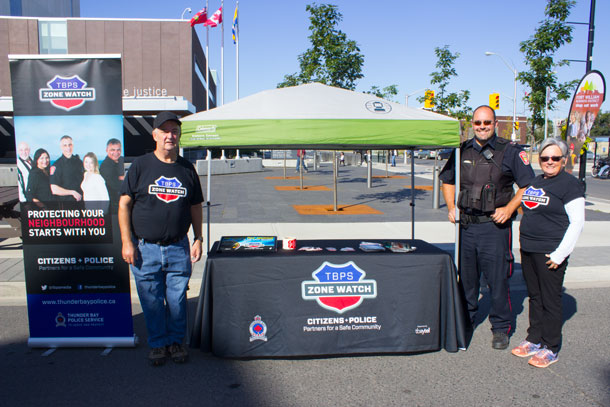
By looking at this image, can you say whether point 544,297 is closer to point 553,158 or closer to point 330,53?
point 553,158

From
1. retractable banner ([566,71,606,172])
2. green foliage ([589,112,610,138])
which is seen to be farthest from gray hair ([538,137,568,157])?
green foliage ([589,112,610,138])

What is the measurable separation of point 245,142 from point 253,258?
1.20m

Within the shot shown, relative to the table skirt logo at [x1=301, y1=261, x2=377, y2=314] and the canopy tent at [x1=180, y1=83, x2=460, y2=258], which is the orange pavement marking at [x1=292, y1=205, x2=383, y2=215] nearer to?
the canopy tent at [x1=180, y1=83, x2=460, y2=258]

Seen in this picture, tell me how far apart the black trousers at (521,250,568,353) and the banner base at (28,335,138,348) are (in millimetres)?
3616

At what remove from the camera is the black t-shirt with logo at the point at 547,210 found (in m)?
3.89

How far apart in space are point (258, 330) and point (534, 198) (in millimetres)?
2585

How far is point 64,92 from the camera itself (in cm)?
429

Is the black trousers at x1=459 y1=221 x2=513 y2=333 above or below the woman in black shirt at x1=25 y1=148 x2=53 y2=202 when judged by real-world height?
below

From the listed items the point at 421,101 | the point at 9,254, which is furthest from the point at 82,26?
the point at 9,254

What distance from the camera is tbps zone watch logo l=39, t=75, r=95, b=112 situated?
14.1 ft

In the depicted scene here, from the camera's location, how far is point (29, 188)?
14.3ft

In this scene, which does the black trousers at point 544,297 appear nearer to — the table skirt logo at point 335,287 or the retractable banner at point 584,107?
the table skirt logo at point 335,287

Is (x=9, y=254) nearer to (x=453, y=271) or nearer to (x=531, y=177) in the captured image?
(x=453, y=271)

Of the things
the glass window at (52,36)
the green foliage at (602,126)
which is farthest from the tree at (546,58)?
the green foliage at (602,126)
